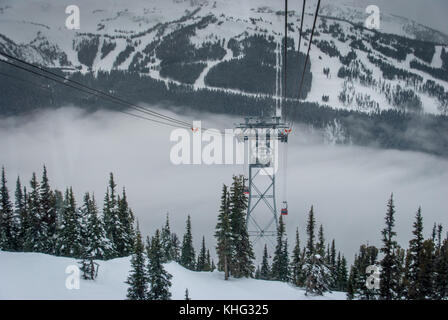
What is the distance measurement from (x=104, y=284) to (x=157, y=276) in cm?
867

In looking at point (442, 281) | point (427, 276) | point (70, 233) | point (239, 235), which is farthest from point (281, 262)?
point (70, 233)

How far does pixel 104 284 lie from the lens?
27.9 metres

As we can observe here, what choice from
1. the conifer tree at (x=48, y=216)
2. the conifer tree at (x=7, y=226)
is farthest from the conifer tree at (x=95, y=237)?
the conifer tree at (x=7, y=226)

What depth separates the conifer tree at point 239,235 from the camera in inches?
1361

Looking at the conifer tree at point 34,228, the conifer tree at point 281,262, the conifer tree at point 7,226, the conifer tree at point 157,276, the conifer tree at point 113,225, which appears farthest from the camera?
the conifer tree at point 281,262

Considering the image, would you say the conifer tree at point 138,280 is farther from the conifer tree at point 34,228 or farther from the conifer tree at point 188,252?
the conifer tree at point 188,252

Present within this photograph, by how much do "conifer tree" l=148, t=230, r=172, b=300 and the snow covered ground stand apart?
3292 millimetres

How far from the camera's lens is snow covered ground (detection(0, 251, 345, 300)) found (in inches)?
829

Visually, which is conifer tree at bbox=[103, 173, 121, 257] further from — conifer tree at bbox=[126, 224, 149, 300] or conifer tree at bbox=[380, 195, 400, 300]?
conifer tree at bbox=[380, 195, 400, 300]

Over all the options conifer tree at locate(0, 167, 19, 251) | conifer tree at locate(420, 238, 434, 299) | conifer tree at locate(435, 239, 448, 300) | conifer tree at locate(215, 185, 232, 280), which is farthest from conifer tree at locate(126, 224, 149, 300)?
conifer tree at locate(0, 167, 19, 251)

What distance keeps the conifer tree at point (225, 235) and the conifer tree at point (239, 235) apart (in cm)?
52

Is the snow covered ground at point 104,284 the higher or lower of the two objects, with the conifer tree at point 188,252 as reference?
higher

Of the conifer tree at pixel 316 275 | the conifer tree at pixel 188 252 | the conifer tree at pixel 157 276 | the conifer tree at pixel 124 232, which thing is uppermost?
the conifer tree at pixel 157 276
